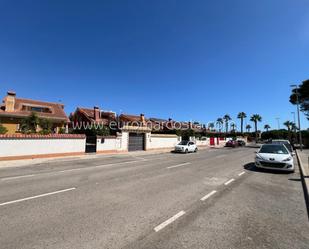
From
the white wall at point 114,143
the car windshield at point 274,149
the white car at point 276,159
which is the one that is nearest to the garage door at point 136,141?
the white wall at point 114,143

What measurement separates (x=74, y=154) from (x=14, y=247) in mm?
16401

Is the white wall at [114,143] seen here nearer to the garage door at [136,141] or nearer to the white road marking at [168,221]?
the garage door at [136,141]

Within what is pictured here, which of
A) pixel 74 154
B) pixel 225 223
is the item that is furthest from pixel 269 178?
pixel 74 154

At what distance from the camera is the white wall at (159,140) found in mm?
27844

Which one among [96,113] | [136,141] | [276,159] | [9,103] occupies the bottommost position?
[276,159]

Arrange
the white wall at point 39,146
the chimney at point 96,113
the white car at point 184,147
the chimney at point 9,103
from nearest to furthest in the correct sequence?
1. the white wall at point 39,146
2. the white car at point 184,147
3. the chimney at point 9,103
4. the chimney at point 96,113

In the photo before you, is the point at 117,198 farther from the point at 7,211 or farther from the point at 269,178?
the point at 269,178

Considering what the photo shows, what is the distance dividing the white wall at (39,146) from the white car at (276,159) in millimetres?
16007

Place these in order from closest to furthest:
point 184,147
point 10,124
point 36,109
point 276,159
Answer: point 276,159 < point 10,124 < point 184,147 < point 36,109

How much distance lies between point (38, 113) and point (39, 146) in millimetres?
13430

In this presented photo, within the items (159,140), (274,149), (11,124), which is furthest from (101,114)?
(274,149)

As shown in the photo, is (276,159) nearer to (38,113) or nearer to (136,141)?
(136,141)

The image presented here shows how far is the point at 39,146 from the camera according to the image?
53.2ft

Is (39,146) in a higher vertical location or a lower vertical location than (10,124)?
lower
